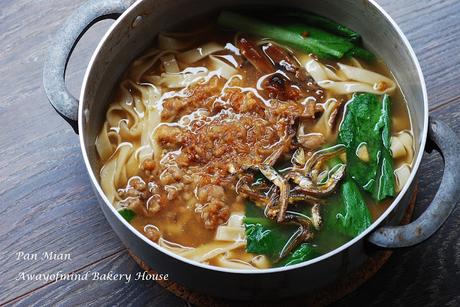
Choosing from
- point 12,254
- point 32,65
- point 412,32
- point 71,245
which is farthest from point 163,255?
point 412,32

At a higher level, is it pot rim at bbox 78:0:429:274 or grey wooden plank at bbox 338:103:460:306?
pot rim at bbox 78:0:429:274

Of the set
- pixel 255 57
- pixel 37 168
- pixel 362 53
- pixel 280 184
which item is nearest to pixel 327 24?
pixel 362 53

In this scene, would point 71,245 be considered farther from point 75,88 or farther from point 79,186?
point 75,88

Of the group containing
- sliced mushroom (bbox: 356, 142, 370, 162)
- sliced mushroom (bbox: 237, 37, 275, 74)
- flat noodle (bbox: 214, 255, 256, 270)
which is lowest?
flat noodle (bbox: 214, 255, 256, 270)

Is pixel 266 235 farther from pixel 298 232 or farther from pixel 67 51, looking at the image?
pixel 67 51

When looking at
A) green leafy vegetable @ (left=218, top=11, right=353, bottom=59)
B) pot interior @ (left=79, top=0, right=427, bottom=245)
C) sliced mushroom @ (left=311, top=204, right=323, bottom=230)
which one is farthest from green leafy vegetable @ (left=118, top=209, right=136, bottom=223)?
green leafy vegetable @ (left=218, top=11, right=353, bottom=59)

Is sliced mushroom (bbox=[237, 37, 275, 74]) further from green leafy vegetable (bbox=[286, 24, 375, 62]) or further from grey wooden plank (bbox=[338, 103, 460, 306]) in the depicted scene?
grey wooden plank (bbox=[338, 103, 460, 306])
